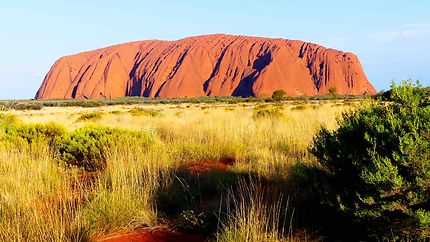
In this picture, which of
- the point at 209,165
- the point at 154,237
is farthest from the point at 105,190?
the point at 209,165

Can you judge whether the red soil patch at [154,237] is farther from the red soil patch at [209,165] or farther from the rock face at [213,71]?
the rock face at [213,71]

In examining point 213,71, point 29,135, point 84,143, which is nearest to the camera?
point 84,143

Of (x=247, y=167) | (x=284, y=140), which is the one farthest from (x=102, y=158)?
(x=284, y=140)

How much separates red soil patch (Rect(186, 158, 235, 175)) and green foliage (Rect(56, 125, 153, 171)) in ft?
4.12

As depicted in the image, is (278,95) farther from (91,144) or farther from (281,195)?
(281,195)

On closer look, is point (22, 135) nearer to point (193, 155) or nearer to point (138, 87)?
point (193, 155)

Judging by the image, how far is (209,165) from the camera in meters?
7.40

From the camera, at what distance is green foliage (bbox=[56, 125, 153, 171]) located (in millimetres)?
7566

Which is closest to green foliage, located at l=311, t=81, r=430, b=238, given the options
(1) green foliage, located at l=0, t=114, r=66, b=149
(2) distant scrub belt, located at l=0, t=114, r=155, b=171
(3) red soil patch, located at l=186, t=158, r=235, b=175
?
(3) red soil patch, located at l=186, t=158, r=235, b=175

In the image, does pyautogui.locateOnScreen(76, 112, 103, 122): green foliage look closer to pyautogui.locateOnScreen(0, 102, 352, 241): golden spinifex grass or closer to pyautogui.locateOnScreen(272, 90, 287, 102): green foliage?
pyautogui.locateOnScreen(0, 102, 352, 241): golden spinifex grass

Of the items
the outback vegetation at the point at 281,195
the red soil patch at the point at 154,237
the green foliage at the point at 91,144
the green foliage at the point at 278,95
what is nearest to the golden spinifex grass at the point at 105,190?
the outback vegetation at the point at 281,195

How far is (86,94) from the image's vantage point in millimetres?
136500

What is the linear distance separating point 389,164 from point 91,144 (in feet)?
20.4

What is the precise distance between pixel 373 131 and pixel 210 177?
9.58 ft
